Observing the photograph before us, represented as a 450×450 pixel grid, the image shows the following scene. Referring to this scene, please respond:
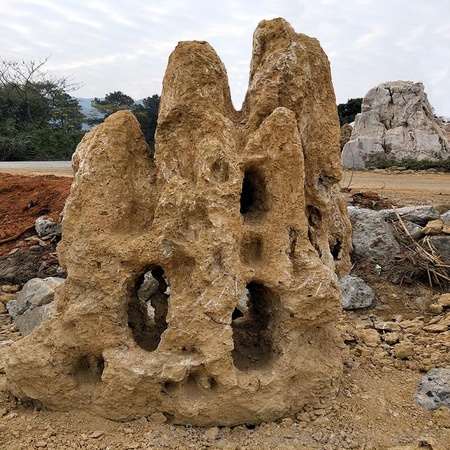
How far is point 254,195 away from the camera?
4.09m

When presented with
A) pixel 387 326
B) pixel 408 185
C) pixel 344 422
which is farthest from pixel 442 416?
pixel 408 185

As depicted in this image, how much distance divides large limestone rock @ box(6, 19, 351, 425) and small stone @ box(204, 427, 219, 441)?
0.07 meters

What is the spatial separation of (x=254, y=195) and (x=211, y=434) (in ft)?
6.03

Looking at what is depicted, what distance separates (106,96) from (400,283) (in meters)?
44.5

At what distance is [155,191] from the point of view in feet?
13.1

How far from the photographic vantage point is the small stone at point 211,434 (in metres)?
3.53

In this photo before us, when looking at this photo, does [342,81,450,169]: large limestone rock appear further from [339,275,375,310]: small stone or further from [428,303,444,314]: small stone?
[428,303,444,314]: small stone

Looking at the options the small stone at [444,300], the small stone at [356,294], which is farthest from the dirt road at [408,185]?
the small stone at [444,300]

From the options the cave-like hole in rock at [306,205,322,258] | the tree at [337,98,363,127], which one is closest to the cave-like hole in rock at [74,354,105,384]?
the cave-like hole in rock at [306,205,322,258]

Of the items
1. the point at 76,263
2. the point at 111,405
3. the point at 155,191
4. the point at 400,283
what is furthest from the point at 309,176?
the point at 400,283

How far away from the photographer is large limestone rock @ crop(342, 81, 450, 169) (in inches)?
848

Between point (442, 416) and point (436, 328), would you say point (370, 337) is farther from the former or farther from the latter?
point (442, 416)

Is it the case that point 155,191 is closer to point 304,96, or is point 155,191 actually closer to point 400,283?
point 304,96

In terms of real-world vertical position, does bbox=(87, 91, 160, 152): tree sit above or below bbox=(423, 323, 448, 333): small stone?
above
